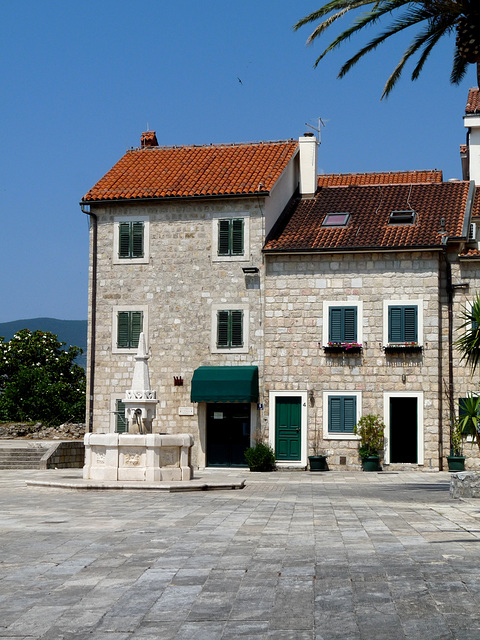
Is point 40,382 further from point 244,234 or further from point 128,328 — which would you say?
point 244,234

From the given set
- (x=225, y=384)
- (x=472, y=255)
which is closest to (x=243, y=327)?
(x=225, y=384)

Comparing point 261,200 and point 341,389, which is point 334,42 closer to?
point 261,200

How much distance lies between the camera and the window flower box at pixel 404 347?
2875 centimetres

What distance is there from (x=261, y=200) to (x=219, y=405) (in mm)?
7093

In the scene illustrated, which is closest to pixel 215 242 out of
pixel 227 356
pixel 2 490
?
pixel 227 356

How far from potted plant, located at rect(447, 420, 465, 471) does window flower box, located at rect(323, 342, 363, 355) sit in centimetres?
387

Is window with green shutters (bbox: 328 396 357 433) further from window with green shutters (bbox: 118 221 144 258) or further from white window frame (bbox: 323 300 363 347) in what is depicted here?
window with green shutters (bbox: 118 221 144 258)

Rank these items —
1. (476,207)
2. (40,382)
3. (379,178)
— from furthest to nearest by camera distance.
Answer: (40,382) < (379,178) < (476,207)

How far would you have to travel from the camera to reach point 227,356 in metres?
30.3

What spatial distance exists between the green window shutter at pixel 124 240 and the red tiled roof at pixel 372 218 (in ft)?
16.4

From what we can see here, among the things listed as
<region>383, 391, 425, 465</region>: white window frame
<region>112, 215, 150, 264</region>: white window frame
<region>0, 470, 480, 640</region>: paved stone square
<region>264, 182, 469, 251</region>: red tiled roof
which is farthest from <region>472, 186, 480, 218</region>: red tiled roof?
A: <region>0, 470, 480, 640</region>: paved stone square

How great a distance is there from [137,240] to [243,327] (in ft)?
16.2

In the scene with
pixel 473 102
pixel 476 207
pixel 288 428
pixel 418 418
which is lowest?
pixel 288 428

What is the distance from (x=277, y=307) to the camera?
98.7 ft
